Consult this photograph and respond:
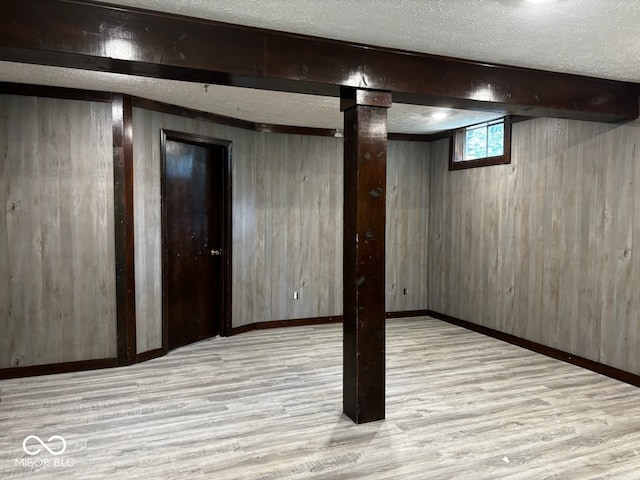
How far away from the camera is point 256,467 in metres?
2.56

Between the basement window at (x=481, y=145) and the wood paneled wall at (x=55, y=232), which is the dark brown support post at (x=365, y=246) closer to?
the wood paneled wall at (x=55, y=232)

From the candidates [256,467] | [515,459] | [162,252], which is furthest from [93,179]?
[515,459]

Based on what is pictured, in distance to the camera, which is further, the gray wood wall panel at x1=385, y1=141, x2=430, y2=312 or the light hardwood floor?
the gray wood wall panel at x1=385, y1=141, x2=430, y2=312

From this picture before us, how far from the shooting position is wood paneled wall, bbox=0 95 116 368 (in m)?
3.87

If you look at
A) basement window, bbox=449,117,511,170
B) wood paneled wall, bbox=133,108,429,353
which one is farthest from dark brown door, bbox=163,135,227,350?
basement window, bbox=449,117,511,170

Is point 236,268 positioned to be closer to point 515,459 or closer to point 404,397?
point 404,397

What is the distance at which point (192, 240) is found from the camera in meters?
5.02

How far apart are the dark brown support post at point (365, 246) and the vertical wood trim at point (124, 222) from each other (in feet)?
7.18

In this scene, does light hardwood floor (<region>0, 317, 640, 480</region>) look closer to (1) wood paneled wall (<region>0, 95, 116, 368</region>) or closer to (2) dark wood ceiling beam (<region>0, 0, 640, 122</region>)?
(1) wood paneled wall (<region>0, 95, 116, 368</region>)

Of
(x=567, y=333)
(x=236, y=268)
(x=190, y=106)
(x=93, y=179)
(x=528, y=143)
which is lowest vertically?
(x=567, y=333)

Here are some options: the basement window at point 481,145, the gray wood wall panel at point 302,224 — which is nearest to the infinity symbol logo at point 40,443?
the gray wood wall panel at point 302,224

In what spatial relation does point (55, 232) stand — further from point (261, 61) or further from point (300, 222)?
point (300, 222)

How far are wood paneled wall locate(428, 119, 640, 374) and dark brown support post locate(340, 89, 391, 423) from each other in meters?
2.32

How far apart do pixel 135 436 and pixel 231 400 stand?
2.52 ft
